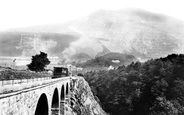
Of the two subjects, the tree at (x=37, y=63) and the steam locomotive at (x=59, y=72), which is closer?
the steam locomotive at (x=59, y=72)

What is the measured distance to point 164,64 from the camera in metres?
88.9

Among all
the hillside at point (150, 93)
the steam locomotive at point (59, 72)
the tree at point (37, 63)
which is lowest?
the hillside at point (150, 93)

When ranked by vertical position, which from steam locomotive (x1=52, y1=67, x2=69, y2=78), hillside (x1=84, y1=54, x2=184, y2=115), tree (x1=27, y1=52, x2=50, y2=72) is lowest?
hillside (x1=84, y1=54, x2=184, y2=115)

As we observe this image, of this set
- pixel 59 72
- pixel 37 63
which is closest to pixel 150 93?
pixel 59 72

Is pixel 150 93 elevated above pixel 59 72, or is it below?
below

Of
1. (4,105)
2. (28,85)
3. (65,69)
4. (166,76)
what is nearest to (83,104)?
(65,69)

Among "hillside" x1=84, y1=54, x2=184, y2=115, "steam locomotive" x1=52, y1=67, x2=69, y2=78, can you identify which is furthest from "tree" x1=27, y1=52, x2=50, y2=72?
"hillside" x1=84, y1=54, x2=184, y2=115

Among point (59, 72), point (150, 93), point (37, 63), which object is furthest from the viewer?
point (150, 93)

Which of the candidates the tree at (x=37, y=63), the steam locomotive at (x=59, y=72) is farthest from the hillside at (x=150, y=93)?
the tree at (x=37, y=63)

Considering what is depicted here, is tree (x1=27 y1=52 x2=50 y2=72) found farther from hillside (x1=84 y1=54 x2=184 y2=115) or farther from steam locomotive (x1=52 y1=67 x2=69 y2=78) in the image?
hillside (x1=84 y1=54 x2=184 y2=115)

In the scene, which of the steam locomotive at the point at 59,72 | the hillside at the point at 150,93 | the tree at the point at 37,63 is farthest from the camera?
the tree at the point at 37,63

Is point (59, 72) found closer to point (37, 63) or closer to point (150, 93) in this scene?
point (37, 63)

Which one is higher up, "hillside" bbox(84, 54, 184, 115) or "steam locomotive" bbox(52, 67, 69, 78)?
"steam locomotive" bbox(52, 67, 69, 78)

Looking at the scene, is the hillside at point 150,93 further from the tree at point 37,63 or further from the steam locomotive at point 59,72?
the tree at point 37,63
